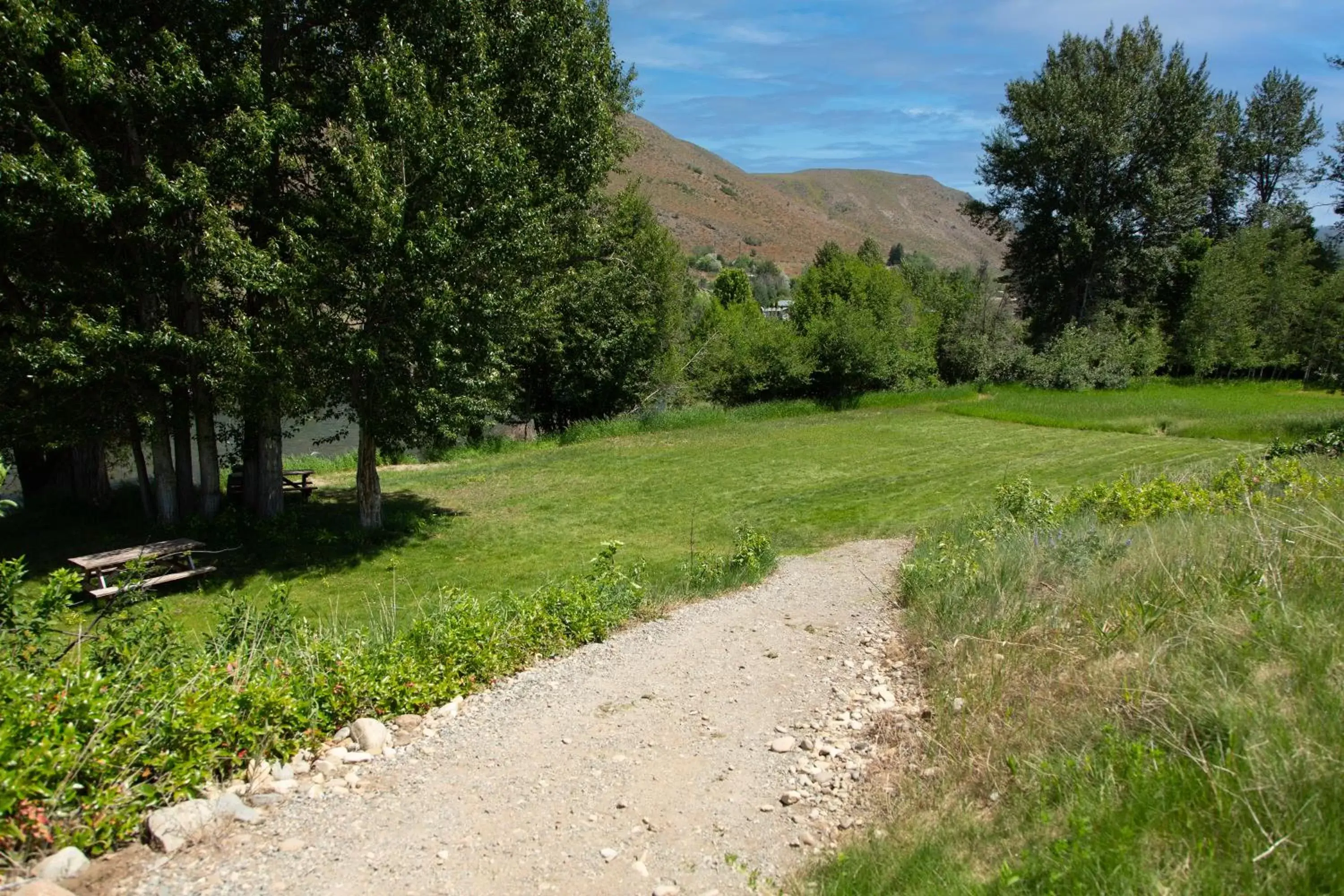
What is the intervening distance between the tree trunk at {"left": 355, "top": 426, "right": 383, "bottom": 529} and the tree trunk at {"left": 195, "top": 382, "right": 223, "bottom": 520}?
92.6 inches

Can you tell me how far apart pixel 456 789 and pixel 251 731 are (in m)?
1.19

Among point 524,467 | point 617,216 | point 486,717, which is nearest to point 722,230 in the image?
point 617,216

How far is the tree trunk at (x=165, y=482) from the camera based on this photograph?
43.5 feet

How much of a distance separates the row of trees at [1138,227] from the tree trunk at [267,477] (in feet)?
120

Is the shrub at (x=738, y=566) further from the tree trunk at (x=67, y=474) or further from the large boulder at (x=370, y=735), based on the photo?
the tree trunk at (x=67, y=474)

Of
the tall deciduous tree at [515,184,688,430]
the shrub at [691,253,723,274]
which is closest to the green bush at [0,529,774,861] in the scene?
the tall deciduous tree at [515,184,688,430]

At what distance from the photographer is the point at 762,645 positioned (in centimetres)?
688

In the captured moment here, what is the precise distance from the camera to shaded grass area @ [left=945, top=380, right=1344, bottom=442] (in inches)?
913

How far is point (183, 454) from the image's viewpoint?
1403 centimetres

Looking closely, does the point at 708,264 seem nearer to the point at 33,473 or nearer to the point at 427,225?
the point at 33,473

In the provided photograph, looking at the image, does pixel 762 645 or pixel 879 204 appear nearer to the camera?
pixel 762 645

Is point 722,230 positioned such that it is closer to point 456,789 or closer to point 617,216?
point 617,216

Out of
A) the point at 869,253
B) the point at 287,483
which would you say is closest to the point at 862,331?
the point at 287,483

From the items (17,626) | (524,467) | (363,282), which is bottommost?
(524,467)
